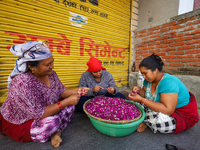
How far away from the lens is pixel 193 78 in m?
2.96

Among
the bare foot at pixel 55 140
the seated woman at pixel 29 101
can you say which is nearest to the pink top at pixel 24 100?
the seated woman at pixel 29 101

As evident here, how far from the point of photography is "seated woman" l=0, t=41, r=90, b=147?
4.43 ft

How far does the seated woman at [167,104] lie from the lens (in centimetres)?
155

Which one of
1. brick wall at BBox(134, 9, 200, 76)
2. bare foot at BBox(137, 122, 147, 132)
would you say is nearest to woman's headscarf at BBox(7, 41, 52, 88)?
bare foot at BBox(137, 122, 147, 132)

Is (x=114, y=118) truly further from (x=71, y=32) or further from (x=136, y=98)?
(x=71, y=32)

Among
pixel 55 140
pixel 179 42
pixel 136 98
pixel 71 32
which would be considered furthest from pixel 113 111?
pixel 179 42

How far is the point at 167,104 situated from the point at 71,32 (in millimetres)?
3031

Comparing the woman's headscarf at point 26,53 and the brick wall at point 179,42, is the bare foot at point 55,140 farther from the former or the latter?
the brick wall at point 179,42

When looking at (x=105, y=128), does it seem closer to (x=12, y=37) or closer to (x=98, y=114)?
(x=98, y=114)

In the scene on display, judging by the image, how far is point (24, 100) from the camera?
134cm

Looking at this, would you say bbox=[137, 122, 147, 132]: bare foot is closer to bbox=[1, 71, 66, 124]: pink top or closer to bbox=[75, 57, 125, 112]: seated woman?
bbox=[75, 57, 125, 112]: seated woman

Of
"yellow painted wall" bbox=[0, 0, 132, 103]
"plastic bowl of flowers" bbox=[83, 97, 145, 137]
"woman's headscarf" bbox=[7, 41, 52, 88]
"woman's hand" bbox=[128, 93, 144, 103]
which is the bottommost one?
"plastic bowl of flowers" bbox=[83, 97, 145, 137]

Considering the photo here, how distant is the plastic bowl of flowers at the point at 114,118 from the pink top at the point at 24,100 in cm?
72

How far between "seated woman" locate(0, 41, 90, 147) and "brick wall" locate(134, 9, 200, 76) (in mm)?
3487
